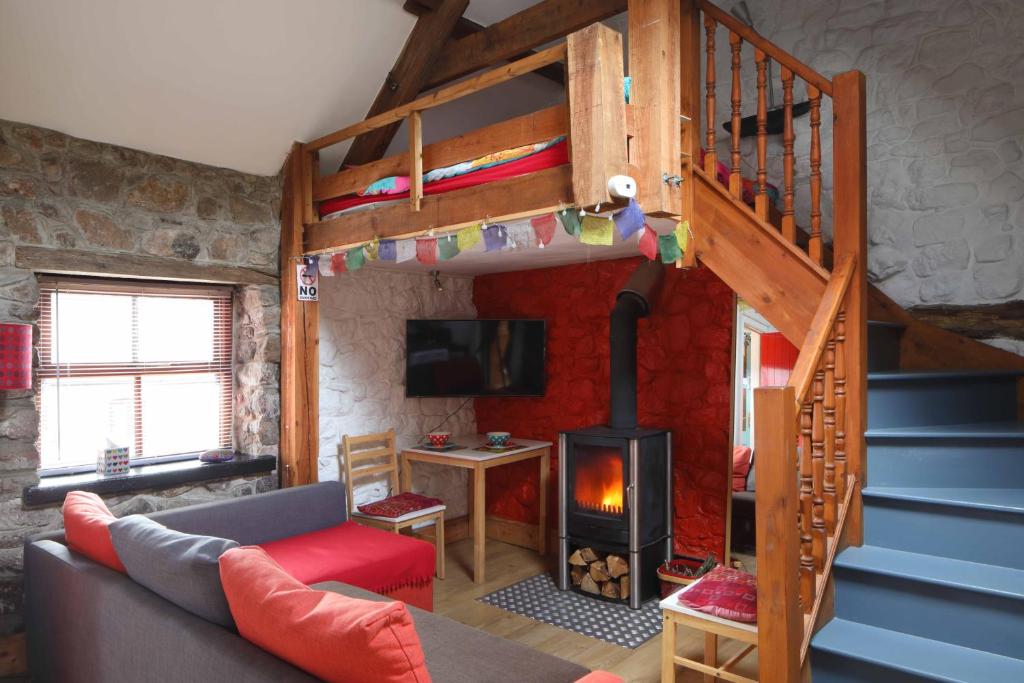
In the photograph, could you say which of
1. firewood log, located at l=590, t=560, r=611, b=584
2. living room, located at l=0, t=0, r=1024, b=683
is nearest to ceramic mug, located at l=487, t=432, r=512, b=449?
living room, located at l=0, t=0, r=1024, b=683

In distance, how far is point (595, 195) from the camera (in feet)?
8.11

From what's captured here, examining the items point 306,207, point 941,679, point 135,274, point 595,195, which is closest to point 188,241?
point 135,274

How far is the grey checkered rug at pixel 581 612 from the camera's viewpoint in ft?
11.4

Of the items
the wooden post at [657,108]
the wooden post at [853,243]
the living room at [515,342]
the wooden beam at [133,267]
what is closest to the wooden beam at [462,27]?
the living room at [515,342]

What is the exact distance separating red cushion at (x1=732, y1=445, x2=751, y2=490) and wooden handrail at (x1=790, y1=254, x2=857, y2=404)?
1665mm

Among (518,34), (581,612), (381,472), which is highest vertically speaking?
(518,34)

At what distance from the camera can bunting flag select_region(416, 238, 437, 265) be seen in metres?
3.19

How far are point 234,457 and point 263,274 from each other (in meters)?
1.06

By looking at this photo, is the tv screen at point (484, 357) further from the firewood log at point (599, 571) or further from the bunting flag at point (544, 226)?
the bunting flag at point (544, 226)

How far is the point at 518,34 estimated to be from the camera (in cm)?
374

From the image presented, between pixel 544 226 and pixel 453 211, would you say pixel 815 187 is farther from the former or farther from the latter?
pixel 453 211

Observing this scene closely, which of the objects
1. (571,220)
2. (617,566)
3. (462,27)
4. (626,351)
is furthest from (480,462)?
(462,27)

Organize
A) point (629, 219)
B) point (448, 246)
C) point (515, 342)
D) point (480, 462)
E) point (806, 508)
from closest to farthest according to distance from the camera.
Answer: point (806, 508)
point (629, 219)
point (448, 246)
point (480, 462)
point (515, 342)

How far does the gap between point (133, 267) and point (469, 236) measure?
1.77 m
